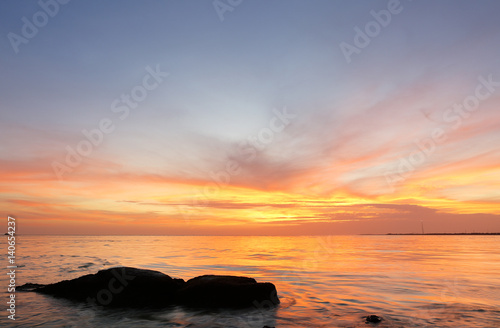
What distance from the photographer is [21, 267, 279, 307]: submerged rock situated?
15.2 metres

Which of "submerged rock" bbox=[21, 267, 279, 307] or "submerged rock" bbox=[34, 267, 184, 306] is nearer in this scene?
"submerged rock" bbox=[21, 267, 279, 307]

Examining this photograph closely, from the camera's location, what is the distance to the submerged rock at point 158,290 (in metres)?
15.2

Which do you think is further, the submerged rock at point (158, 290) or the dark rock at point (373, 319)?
the submerged rock at point (158, 290)

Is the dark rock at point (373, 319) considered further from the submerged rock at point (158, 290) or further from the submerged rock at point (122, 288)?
the submerged rock at point (122, 288)

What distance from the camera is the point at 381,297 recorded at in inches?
660

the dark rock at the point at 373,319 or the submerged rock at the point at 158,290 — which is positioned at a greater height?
the submerged rock at the point at 158,290

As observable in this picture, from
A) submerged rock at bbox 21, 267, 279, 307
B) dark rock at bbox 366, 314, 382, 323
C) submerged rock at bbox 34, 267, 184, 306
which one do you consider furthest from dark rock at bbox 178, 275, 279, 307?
dark rock at bbox 366, 314, 382, 323

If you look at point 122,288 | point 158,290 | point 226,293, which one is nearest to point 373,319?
point 226,293

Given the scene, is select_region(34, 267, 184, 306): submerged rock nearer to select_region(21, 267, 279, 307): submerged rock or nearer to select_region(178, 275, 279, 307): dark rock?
select_region(21, 267, 279, 307): submerged rock

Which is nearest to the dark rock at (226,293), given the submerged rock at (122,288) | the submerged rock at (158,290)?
the submerged rock at (158,290)

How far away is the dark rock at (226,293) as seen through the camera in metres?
15.1

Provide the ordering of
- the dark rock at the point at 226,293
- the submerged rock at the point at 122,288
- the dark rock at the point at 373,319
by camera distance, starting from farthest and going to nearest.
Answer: the submerged rock at the point at 122,288
the dark rock at the point at 226,293
the dark rock at the point at 373,319

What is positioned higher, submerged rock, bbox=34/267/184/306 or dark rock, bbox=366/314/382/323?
submerged rock, bbox=34/267/184/306

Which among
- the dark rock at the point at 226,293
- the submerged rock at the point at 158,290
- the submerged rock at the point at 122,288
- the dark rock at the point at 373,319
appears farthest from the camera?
the submerged rock at the point at 122,288
